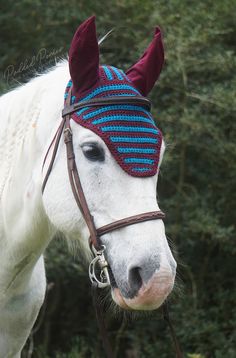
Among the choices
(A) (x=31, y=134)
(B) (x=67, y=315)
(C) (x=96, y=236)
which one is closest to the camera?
(C) (x=96, y=236)

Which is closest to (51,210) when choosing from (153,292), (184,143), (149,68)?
(153,292)

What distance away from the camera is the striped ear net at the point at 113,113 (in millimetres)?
2273

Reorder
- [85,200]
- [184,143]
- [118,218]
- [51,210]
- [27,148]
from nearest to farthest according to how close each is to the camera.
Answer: [118,218], [85,200], [51,210], [27,148], [184,143]

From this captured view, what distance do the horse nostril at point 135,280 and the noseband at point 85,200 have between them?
0.12 metres

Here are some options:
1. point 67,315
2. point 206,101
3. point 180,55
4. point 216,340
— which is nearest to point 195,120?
point 206,101

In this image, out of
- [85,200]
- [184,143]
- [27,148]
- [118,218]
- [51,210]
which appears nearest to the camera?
[118,218]

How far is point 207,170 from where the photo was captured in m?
5.40

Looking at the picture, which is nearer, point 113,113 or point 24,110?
point 113,113

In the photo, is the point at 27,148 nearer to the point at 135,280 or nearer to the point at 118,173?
the point at 118,173

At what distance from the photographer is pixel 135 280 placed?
2.11m

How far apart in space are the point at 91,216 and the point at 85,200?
6 cm

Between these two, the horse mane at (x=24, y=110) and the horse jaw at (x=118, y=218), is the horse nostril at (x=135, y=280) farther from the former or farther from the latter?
the horse mane at (x=24, y=110)

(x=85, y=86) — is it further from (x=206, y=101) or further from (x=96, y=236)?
(x=206, y=101)

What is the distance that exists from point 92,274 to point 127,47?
11.4ft
